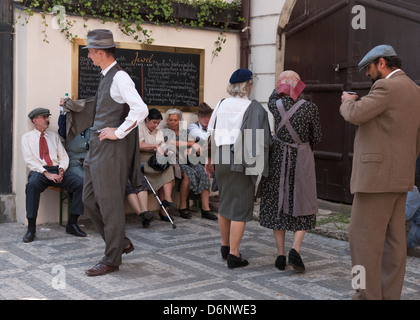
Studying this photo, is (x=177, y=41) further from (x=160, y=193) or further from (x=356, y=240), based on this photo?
(x=356, y=240)

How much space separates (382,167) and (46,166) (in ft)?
13.5

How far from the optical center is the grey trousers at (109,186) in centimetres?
521

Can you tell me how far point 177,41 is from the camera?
27.8ft

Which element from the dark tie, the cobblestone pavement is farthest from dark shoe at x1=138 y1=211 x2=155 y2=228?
the dark tie

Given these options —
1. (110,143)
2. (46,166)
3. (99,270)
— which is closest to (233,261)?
(99,270)

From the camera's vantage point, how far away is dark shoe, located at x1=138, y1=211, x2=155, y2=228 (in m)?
7.21

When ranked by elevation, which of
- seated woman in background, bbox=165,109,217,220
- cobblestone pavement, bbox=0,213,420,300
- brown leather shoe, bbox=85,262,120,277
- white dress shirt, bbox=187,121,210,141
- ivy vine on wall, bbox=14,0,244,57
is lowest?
cobblestone pavement, bbox=0,213,420,300

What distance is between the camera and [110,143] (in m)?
5.21

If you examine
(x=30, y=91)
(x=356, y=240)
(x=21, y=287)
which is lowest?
(x=21, y=287)

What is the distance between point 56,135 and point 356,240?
162 inches

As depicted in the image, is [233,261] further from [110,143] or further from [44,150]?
[44,150]

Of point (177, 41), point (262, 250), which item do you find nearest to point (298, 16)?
point (177, 41)

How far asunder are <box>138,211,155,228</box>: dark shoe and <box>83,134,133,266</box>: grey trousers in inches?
72.8

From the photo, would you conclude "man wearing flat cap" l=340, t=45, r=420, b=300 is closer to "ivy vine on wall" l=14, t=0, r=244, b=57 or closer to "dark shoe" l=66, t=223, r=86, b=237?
"dark shoe" l=66, t=223, r=86, b=237
